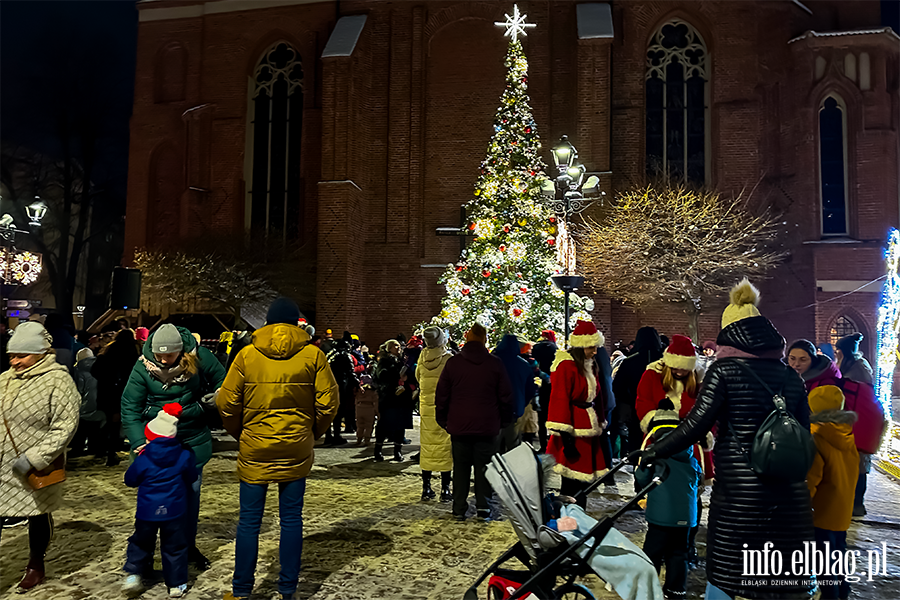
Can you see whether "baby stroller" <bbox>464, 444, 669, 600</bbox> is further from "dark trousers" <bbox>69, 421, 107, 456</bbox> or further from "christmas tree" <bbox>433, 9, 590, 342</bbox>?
"christmas tree" <bbox>433, 9, 590, 342</bbox>

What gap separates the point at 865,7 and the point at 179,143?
23.8 metres

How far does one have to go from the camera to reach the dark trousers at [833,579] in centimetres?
368

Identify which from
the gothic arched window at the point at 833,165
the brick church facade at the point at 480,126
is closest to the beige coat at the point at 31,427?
the brick church facade at the point at 480,126

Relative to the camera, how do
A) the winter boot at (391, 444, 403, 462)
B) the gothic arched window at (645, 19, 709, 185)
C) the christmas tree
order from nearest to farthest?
the winter boot at (391, 444, 403, 462) < the christmas tree < the gothic arched window at (645, 19, 709, 185)

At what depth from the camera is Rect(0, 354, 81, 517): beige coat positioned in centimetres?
386

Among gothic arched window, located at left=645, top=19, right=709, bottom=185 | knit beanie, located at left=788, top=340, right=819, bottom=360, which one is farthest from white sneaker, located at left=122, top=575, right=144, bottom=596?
gothic arched window, located at left=645, top=19, right=709, bottom=185

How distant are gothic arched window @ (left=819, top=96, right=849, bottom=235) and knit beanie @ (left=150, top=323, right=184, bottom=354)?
63.0 feet

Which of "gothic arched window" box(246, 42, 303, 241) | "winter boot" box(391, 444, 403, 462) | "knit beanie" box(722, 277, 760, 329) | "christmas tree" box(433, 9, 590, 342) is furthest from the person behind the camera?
"gothic arched window" box(246, 42, 303, 241)

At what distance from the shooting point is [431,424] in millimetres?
6422

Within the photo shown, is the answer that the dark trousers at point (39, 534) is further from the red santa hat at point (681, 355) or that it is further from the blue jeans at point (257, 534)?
the red santa hat at point (681, 355)

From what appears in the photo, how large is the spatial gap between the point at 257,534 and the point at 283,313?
1386 mm

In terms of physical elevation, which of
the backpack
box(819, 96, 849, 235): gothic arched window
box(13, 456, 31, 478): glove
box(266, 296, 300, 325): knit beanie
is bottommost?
box(13, 456, 31, 478): glove

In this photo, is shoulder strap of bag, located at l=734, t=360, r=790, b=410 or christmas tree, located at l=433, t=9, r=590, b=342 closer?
shoulder strap of bag, located at l=734, t=360, r=790, b=410

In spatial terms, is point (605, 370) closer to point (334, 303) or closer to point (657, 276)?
point (657, 276)
